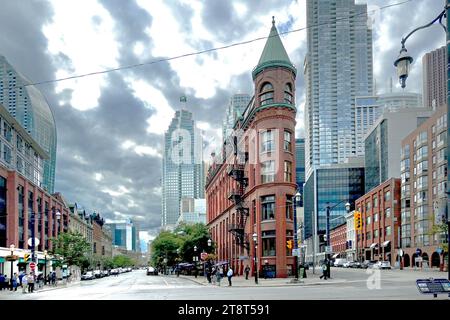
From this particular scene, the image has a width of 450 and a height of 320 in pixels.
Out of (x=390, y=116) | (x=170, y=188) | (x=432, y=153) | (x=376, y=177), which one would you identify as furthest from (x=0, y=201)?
(x=376, y=177)

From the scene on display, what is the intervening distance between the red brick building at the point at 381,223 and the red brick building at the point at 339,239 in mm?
21638

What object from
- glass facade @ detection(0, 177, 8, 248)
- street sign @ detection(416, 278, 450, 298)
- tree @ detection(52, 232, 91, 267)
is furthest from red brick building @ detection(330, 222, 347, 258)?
street sign @ detection(416, 278, 450, 298)

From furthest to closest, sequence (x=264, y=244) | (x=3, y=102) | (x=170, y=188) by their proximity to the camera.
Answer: (x=264, y=244)
(x=170, y=188)
(x=3, y=102)

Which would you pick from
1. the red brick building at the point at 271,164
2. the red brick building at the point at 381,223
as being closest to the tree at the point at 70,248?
the red brick building at the point at 271,164

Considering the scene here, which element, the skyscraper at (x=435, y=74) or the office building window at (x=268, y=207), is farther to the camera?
the office building window at (x=268, y=207)

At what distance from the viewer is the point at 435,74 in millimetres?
6105

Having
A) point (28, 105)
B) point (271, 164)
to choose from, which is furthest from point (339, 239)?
point (28, 105)

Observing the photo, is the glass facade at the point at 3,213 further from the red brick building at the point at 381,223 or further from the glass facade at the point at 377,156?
the glass facade at the point at 377,156

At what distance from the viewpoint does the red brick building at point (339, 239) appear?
13650cm

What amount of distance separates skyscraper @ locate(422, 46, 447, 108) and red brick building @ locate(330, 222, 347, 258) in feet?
438

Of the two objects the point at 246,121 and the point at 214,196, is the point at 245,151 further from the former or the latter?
the point at 214,196

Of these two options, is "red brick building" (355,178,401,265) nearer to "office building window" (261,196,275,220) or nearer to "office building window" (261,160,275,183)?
"office building window" (261,160,275,183)
